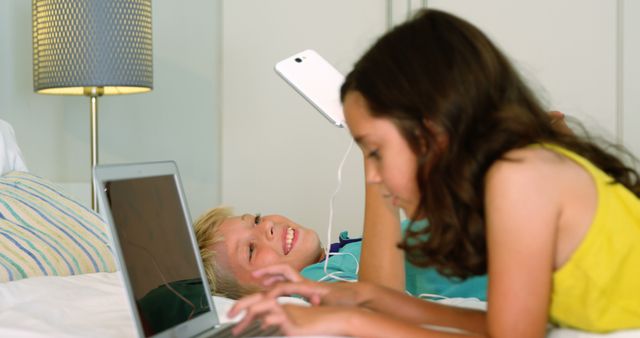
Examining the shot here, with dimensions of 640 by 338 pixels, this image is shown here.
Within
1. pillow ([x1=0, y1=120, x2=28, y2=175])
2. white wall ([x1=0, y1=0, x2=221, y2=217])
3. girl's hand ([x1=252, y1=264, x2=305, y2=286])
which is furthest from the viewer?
white wall ([x1=0, y1=0, x2=221, y2=217])

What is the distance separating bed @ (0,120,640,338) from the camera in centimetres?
123

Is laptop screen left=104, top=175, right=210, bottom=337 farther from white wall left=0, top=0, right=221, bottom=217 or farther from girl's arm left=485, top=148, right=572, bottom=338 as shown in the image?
white wall left=0, top=0, right=221, bottom=217

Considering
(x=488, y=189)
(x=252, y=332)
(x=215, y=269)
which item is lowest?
(x=215, y=269)

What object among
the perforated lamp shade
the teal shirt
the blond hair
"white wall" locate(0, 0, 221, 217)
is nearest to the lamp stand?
the perforated lamp shade

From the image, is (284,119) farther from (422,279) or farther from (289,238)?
(422,279)

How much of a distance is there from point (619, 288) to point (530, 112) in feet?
0.75

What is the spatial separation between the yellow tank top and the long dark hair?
0.07 metres

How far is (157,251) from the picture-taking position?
104 centimetres

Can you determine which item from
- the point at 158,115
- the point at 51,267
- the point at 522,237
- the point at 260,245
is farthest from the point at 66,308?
the point at 158,115

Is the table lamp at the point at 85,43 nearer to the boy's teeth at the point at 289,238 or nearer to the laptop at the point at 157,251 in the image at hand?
the boy's teeth at the point at 289,238

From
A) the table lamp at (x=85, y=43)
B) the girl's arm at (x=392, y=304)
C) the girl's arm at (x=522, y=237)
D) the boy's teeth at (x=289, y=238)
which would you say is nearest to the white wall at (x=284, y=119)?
the table lamp at (x=85, y=43)

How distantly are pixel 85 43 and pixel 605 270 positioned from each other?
1813 millimetres

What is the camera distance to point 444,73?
93 cm

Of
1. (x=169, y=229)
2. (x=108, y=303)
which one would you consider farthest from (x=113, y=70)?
(x=169, y=229)
